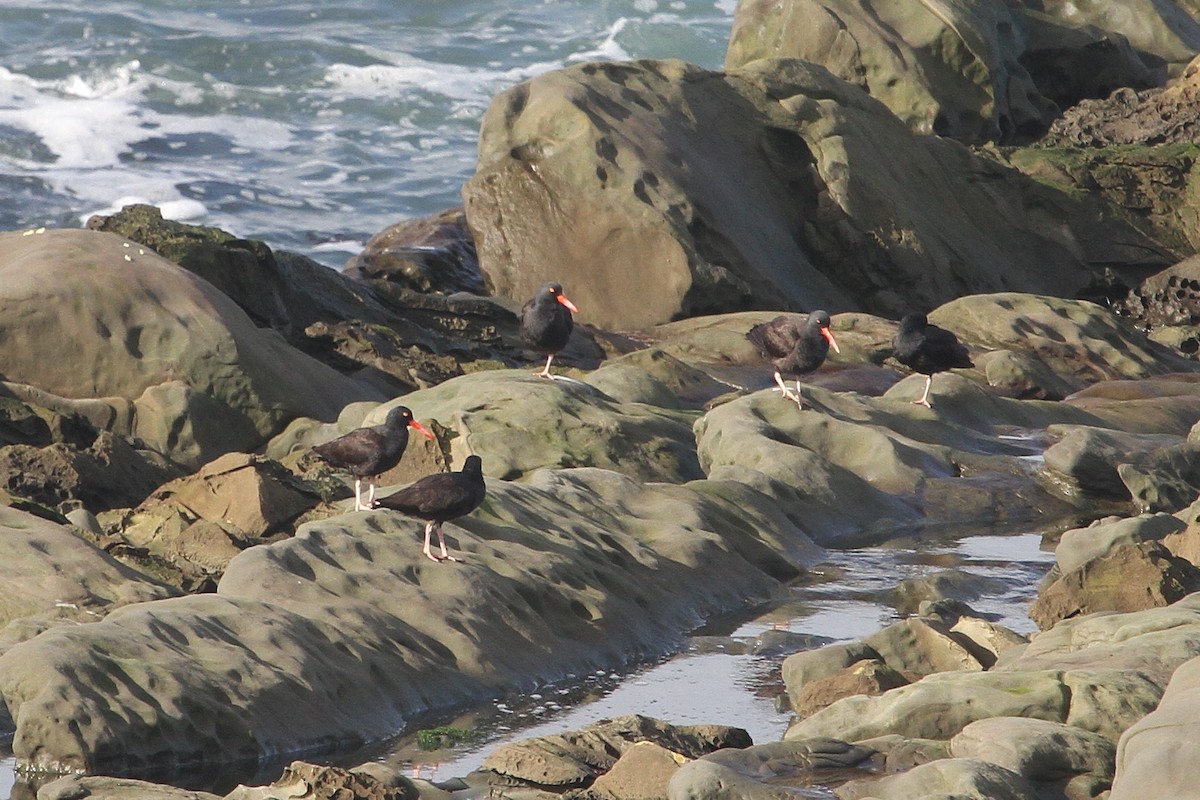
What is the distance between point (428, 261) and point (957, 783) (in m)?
13.7

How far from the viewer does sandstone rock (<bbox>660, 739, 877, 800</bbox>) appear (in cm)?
620

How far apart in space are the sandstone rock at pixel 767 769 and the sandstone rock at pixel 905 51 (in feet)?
55.9

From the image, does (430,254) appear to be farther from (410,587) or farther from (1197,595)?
(1197,595)

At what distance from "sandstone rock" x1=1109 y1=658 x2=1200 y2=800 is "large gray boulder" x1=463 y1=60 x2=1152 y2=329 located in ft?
41.8

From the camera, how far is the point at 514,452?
12156 millimetres

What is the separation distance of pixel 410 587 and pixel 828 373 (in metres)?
8.04

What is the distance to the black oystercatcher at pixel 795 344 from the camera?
45.3 ft

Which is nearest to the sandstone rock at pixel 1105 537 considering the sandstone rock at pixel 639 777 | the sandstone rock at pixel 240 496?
the sandstone rock at pixel 639 777

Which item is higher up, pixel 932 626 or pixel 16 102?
pixel 932 626

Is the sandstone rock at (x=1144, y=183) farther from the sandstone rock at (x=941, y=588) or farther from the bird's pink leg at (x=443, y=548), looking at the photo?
the bird's pink leg at (x=443, y=548)

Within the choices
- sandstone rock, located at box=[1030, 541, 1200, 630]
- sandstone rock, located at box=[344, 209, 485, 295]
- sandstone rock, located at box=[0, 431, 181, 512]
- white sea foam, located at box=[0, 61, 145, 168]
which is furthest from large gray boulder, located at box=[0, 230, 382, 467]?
white sea foam, located at box=[0, 61, 145, 168]

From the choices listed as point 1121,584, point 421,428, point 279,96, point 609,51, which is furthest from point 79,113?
point 1121,584

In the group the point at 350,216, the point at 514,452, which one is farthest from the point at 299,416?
the point at 350,216

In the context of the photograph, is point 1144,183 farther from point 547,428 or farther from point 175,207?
point 175,207
